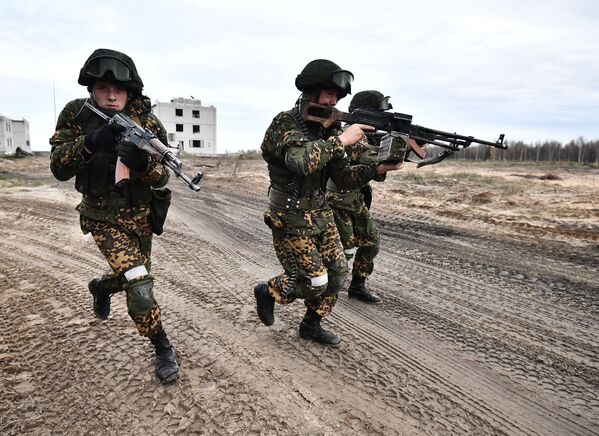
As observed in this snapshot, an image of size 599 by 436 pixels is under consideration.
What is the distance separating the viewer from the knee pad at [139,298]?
2953 millimetres

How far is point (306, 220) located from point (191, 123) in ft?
175

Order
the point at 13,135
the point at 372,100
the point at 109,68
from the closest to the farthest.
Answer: the point at 109,68, the point at 372,100, the point at 13,135

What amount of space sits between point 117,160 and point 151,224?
0.62 meters

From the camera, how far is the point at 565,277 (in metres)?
5.56

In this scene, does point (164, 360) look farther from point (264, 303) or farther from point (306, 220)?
point (306, 220)

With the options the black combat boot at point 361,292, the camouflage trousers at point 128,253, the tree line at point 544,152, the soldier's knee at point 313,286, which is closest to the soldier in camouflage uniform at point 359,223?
the black combat boot at point 361,292

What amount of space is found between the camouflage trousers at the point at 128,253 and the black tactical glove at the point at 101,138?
54 centimetres

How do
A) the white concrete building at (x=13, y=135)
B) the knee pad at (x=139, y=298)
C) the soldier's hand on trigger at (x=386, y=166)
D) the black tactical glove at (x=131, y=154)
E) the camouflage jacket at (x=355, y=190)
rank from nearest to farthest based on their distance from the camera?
the black tactical glove at (x=131, y=154) → the knee pad at (x=139, y=298) → the soldier's hand on trigger at (x=386, y=166) → the camouflage jacket at (x=355, y=190) → the white concrete building at (x=13, y=135)

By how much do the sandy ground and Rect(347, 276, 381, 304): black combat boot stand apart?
0.40 ft

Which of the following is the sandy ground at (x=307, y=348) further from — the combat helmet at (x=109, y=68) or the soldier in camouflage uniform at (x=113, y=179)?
the combat helmet at (x=109, y=68)

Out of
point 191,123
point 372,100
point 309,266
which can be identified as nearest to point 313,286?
point 309,266

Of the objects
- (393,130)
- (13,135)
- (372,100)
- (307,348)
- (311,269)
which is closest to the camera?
(311,269)

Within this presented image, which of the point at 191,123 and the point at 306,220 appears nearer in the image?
the point at 306,220

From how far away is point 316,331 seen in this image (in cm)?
364
